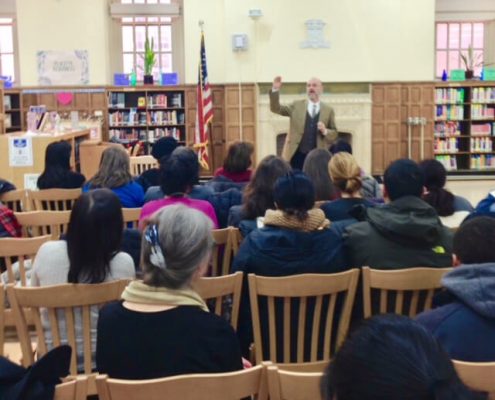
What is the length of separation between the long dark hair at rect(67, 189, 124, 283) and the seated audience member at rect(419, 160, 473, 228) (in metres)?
1.99

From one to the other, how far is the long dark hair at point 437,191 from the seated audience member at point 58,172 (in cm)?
308

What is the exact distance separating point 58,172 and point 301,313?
3.66 metres

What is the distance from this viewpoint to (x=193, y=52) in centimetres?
1293

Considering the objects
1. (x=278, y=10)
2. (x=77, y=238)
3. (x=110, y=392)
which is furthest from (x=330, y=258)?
(x=278, y=10)

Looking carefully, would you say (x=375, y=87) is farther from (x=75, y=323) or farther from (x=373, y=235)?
(x=75, y=323)

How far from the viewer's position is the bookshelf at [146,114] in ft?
43.0

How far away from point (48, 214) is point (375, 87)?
969cm

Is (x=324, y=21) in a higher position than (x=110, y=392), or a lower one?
higher

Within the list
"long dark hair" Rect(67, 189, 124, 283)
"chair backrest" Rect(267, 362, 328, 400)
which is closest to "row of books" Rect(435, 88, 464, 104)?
"long dark hair" Rect(67, 189, 124, 283)

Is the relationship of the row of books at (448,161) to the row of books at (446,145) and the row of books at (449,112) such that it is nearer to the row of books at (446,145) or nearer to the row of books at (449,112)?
the row of books at (446,145)

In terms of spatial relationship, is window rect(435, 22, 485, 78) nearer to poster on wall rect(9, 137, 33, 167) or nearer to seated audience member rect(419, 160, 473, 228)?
poster on wall rect(9, 137, 33, 167)

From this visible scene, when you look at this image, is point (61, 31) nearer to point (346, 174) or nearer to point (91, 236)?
point (346, 174)

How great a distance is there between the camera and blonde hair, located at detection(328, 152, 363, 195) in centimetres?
385

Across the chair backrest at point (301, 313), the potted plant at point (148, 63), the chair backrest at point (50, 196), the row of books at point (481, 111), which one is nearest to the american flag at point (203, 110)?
the potted plant at point (148, 63)
